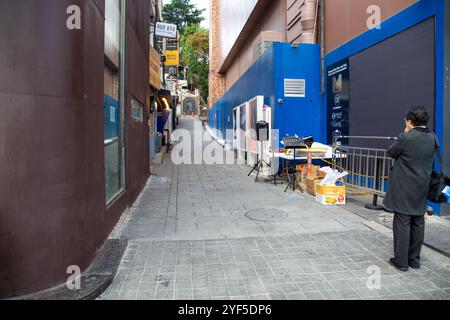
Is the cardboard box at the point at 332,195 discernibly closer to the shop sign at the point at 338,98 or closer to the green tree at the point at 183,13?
the shop sign at the point at 338,98

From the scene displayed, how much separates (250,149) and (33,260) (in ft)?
35.2

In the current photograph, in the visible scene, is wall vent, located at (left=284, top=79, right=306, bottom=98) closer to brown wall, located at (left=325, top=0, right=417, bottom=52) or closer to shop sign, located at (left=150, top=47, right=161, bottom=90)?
brown wall, located at (left=325, top=0, right=417, bottom=52)

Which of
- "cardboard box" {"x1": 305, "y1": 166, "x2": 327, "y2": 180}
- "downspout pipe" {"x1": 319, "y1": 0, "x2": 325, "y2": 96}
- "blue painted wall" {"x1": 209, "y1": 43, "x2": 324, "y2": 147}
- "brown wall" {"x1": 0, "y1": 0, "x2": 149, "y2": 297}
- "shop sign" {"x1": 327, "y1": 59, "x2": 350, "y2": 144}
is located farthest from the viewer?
"blue painted wall" {"x1": 209, "y1": 43, "x2": 324, "y2": 147}

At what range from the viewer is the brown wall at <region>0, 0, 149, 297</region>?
2979mm

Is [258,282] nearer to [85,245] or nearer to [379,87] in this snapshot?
[85,245]

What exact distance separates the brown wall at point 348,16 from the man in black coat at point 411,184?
379cm

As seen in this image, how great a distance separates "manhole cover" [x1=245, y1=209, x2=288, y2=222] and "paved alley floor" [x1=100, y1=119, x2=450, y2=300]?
17mm

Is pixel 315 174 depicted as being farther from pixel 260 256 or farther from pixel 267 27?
pixel 267 27

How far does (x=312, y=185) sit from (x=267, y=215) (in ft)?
7.03

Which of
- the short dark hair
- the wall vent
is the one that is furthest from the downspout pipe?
the short dark hair

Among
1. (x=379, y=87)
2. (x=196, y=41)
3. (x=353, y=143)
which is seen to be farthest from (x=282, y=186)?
(x=196, y=41)

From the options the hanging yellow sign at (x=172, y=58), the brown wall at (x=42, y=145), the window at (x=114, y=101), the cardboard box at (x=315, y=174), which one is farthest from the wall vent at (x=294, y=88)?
the hanging yellow sign at (x=172, y=58)

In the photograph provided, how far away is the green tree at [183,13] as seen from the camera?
159ft
